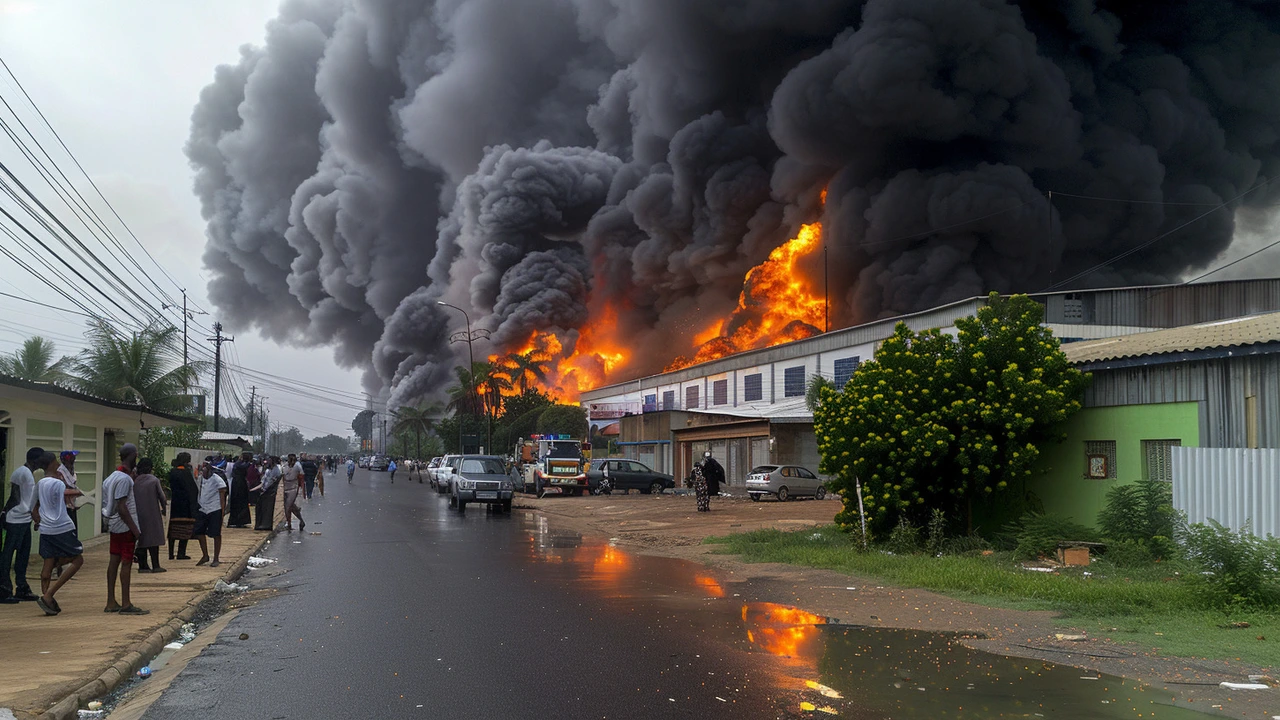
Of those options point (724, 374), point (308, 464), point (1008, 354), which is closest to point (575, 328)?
point (724, 374)

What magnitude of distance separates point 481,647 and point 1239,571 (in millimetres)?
7154

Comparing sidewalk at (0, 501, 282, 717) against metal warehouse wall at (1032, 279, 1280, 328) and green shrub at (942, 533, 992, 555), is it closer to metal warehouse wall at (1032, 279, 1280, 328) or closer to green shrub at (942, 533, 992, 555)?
green shrub at (942, 533, 992, 555)

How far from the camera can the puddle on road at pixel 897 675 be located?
5.89 m

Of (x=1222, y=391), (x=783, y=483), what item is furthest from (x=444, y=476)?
(x=1222, y=391)

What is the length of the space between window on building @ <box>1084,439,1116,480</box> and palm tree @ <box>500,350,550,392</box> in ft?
185

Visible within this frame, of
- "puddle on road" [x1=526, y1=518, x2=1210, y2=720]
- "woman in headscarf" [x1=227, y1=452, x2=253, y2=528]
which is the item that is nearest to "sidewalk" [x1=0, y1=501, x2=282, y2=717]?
"puddle on road" [x1=526, y1=518, x2=1210, y2=720]

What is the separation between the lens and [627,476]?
38000mm

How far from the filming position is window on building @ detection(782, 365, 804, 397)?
43.5m

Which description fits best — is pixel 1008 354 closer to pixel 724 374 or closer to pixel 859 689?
pixel 859 689

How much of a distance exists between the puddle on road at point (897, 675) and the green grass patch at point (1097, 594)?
157cm

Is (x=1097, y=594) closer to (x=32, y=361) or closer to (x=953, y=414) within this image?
(x=953, y=414)

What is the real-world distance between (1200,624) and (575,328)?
6797cm

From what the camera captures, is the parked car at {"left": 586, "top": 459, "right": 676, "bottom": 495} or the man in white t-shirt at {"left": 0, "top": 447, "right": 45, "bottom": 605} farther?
the parked car at {"left": 586, "top": 459, "right": 676, "bottom": 495}

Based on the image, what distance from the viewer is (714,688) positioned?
6.35 metres
